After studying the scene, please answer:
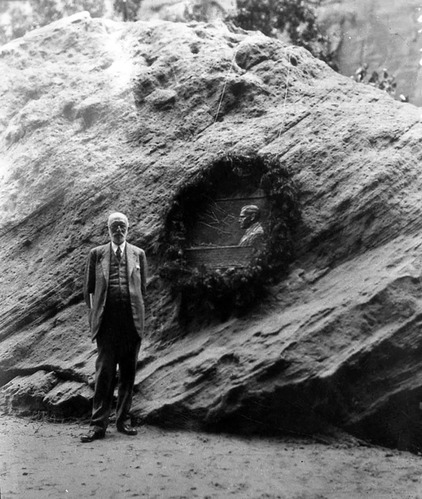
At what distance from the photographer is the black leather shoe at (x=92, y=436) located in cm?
510

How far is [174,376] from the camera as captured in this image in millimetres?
5773

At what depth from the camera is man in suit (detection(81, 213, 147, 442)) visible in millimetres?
5293

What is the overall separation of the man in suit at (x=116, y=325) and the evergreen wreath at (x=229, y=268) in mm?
763

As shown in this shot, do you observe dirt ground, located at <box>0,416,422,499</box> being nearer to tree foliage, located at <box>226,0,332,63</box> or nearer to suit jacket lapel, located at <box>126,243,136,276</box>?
suit jacket lapel, located at <box>126,243,136,276</box>

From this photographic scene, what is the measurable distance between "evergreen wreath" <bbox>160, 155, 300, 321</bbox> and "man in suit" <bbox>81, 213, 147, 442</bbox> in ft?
2.50

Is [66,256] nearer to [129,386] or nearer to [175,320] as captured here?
[175,320]

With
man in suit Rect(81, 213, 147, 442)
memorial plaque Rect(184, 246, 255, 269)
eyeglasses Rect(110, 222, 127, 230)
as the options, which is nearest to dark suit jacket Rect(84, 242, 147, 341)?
man in suit Rect(81, 213, 147, 442)

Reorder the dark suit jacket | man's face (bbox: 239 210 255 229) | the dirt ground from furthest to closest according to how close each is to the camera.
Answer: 1. man's face (bbox: 239 210 255 229)
2. the dark suit jacket
3. the dirt ground

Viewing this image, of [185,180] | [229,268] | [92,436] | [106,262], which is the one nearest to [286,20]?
[185,180]

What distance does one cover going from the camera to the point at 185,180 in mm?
6801

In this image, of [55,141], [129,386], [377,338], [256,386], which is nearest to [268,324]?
[256,386]

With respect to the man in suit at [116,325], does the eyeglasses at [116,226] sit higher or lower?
higher

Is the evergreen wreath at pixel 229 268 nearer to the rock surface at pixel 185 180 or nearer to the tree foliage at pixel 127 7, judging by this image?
the rock surface at pixel 185 180

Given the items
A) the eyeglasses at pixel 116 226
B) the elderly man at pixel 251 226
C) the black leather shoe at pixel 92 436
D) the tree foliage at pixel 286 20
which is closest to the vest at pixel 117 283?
the eyeglasses at pixel 116 226
